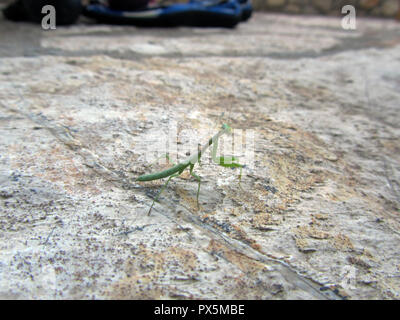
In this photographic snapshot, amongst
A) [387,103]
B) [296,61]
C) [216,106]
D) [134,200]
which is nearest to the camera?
[134,200]

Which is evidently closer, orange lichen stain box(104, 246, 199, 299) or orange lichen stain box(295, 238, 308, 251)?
orange lichen stain box(104, 246, 199, 299)

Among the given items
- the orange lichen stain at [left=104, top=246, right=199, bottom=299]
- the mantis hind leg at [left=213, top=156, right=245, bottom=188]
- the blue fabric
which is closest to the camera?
the orange lichen stain at [left=104, top=246, right=199, bottom=299]

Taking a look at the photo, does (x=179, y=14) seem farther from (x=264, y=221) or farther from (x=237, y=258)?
(x=237, y=258)

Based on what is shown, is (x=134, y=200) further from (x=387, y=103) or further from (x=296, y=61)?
(x=296, y=61)

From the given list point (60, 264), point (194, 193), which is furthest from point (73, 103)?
point (60, 264)

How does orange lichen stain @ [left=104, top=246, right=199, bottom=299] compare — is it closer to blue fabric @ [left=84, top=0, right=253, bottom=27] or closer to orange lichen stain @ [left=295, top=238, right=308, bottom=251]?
orange lichen stain @ [left=295, top=238, right=308, bottom=251]

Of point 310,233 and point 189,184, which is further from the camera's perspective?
point 189,184
